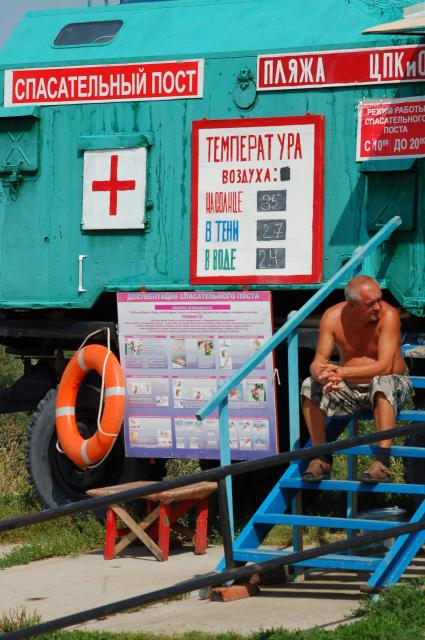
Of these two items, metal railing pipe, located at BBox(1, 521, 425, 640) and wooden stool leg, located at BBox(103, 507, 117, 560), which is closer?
metal railing pipe, located at BBox(1, 521, 425, 640)

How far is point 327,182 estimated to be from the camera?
10.4 meters

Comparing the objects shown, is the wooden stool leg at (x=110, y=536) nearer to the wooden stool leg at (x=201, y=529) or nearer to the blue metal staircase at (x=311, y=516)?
the wooden stool leg at (x=201, y=529)

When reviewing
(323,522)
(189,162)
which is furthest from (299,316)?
(189,162)

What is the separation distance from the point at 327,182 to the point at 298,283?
78 cm

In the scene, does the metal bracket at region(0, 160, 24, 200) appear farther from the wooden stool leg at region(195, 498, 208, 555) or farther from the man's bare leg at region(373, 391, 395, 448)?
the man's bare leg at region(373, 391, 395, 448)

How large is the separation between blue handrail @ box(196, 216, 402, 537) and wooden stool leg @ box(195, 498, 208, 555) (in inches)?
39.1

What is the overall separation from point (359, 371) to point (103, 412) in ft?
10.2

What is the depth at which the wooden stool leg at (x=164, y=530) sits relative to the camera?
32.4 ft

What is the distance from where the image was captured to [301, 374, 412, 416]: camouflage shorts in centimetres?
855

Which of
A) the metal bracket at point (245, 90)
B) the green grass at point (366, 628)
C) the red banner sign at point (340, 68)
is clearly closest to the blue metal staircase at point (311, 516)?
the green grass at point (366, 628)

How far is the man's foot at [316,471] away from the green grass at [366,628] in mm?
1139

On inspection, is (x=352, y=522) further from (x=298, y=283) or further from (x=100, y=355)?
(x=100, y=355)

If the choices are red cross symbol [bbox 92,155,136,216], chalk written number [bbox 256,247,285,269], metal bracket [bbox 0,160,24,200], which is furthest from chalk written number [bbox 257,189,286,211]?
metal bracket [bbox 0,160,24,200]

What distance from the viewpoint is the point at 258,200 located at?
34.4 ft
